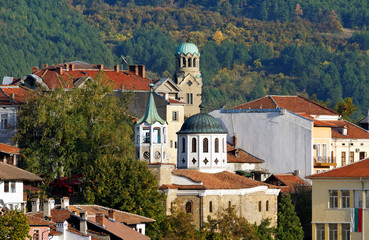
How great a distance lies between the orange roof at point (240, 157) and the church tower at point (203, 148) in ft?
30.5

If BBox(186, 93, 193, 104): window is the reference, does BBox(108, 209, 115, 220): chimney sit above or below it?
below

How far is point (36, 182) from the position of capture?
83.2 m

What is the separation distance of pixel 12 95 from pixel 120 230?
32.3 m

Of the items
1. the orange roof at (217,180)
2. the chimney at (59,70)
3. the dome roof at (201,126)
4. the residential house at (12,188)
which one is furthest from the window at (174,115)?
the residential house at (12,188)

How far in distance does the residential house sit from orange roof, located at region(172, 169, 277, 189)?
12018 mm

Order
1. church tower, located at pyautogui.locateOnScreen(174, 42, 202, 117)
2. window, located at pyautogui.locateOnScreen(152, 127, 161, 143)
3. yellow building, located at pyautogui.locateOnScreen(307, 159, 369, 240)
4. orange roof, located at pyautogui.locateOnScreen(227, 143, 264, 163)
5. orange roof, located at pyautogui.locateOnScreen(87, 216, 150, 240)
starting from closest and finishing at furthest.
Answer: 1. orange roof, located at pyautogui.locateOnScreen(87, 216, 150, 240)
2. yellow building, located at pyautogui.locateOnScreen(307, 159, 369, 240)
3. window, located at pyautogui.locateOnScreen(152, 127, 161, 143)
4. orange roof, located at pyautogui.locateOnScreen(227, 143, 264, 163)
5. church tower, located at pyautogui.locateOnScreen(174, 42, 202, 117)

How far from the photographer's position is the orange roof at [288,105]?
111 m

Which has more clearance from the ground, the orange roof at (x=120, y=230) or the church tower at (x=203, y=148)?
the church tower at (x=203, y=148)

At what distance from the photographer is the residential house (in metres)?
73.1

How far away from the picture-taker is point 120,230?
68.5 metres

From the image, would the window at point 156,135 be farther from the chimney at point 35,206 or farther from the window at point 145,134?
the chimney at point 35,206

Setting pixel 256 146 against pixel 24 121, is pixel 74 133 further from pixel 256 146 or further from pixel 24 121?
pixel 256 146

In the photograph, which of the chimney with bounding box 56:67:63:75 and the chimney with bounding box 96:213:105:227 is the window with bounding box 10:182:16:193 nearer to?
the chimney with bounding box 96:213:105:227

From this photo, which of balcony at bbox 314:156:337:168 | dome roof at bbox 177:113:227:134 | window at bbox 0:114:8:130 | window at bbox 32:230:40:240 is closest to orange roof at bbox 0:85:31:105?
window at bbox 0:114:8:130
